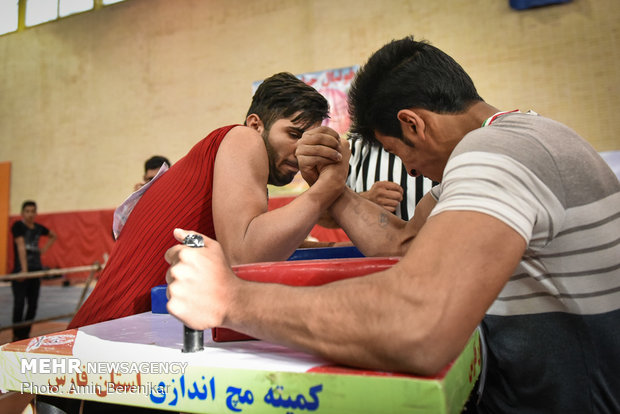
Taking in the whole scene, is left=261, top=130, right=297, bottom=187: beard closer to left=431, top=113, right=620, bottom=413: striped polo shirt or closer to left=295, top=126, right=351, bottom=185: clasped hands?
left=295, top=126, right=351, bottom=185: clasped hands

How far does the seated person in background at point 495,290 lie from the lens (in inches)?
22.3

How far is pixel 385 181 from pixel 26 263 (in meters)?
5.03

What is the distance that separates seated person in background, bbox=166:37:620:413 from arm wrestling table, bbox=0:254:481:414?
0.13ft

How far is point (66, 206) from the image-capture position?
9031mm

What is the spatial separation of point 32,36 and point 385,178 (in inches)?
425

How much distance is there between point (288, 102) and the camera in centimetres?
158

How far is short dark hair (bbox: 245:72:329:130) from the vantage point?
→ 1575 mm

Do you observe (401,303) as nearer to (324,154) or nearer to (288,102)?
(324,154)

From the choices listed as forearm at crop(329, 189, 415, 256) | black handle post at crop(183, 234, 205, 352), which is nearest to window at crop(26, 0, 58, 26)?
forearm at crop(329, 189, 415, 256)

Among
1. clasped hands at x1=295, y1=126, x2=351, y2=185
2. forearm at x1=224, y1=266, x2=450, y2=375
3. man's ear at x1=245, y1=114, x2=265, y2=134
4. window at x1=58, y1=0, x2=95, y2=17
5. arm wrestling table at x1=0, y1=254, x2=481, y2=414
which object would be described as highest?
window at x1=58, y1=0, x2=95, y2=17

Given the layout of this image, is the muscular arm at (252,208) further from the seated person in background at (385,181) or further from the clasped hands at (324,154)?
the seated person in background at (385,181)

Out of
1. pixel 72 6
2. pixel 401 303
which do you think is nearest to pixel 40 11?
pixel 72 6

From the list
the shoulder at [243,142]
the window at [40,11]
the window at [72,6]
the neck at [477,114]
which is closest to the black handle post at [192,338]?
the shoulder at [243,142]

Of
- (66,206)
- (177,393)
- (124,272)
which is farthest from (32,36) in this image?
(177,393)
